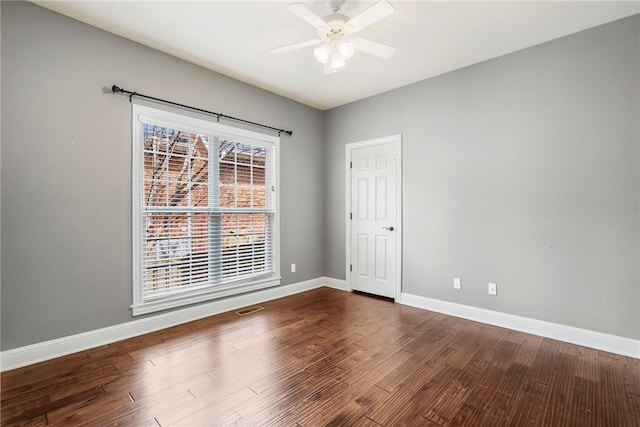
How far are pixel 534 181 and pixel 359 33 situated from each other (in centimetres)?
218

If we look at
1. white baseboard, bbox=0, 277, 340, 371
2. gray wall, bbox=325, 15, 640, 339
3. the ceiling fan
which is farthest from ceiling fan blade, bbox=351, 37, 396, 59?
white baseboard, bbox=0, 277, 340, 371

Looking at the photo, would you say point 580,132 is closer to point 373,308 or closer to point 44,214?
point 373,308

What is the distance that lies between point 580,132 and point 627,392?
6.72 feet

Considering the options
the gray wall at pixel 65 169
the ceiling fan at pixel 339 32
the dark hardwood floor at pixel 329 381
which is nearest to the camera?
the dark hardwood floor at pixel 329 381

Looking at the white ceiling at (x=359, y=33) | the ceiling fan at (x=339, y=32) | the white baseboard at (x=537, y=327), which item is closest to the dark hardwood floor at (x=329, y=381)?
the white baseboard at (x=537, y=327)

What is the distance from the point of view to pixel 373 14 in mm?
1972

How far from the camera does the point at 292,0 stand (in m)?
2.25

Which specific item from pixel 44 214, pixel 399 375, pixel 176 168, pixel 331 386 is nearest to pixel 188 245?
pixel 176 168

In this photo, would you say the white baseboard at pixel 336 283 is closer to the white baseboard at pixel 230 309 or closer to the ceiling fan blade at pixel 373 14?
the white baseboard at pixel 230 309

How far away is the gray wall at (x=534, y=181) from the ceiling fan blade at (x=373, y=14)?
69.3 inches

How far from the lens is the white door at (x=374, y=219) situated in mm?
3869

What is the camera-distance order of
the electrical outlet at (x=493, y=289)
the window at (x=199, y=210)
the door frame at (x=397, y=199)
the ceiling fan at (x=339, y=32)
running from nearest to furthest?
the ceiling fan at (x=339, y=32) → the window at (x=199, y=210) → the electrical outlet at (x=493, y=289) → the door frame at (x=397, y=199)

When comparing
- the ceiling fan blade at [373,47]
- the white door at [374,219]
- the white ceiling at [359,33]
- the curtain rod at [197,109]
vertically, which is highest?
the white ceiling at [359,33]

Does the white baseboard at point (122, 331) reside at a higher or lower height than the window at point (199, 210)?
lower
